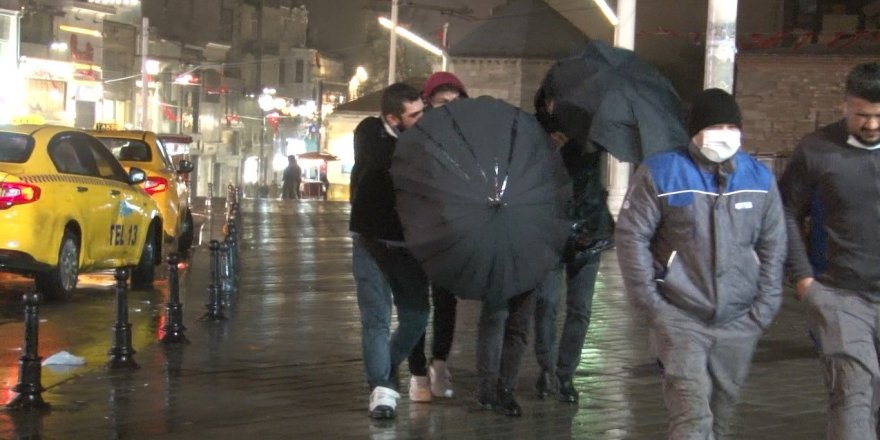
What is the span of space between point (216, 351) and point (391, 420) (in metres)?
3.10

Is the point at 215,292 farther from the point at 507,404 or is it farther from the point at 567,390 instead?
the point at 507,404

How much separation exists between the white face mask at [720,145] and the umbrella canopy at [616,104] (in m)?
1.63

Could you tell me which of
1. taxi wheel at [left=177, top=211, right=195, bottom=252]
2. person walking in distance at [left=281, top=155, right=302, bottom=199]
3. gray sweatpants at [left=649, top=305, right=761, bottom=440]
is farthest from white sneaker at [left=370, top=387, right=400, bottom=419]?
person walking in distance at [left=281, top=155, right=302, bottom=199]

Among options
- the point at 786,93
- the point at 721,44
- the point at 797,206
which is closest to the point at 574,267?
the point at 797,206

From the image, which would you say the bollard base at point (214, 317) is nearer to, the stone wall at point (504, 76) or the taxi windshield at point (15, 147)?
the taxi windshield at point (15, 147)

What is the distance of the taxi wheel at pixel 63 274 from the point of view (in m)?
13.5

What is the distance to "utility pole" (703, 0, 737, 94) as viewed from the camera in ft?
46.6

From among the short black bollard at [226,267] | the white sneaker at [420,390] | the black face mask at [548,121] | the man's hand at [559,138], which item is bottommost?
the white sneaker at [420,390]

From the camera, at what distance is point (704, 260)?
5.60 metres

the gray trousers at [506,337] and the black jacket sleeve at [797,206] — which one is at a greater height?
the black jacket sleeve at [797,206]

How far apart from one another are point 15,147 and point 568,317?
7262mm

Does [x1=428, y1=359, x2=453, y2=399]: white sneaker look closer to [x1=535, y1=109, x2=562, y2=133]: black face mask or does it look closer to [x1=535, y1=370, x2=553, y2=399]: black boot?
[x1=535, y1=370, x2=553, y2=399]: black boot

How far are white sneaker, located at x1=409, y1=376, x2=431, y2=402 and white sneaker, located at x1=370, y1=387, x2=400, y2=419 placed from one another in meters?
0.52

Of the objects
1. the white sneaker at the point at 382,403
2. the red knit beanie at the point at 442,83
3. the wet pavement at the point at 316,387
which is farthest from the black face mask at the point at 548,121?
the white sneaker at the point at 382,403
